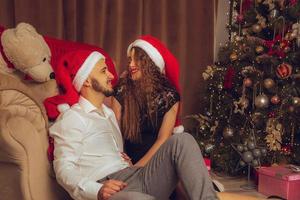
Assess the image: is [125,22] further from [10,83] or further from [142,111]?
[10,83]

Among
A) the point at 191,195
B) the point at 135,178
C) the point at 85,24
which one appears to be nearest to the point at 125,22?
the point at 85,24

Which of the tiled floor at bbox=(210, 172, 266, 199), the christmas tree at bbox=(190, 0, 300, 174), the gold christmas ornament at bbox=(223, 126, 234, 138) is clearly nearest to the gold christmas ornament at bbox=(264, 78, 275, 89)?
the christmas tree at bbox=(190, 0, 300, 174)

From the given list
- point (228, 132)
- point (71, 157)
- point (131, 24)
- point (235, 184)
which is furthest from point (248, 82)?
point (71, 157)

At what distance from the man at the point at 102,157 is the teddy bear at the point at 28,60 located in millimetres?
227

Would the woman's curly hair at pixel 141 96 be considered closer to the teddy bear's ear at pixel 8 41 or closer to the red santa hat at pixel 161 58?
the red santa hat at pixel 161 58

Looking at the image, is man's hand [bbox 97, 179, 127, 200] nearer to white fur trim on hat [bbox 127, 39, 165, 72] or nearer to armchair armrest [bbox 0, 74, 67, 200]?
armchair armrest [bbox 0, 74, 67, 200]

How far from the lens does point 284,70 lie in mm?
3184

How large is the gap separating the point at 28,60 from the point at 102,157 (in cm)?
65

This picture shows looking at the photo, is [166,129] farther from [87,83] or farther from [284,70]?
[284,70]

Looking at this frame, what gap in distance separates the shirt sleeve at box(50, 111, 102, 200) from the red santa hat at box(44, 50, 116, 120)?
0.13 metres

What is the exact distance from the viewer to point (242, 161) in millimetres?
3420

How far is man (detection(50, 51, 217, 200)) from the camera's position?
1756 millimetres

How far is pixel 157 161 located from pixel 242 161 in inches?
65.6

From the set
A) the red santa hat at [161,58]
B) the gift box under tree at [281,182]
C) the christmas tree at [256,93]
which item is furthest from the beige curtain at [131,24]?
the red santa hat at [161,58]
